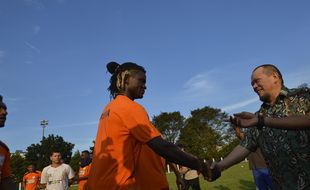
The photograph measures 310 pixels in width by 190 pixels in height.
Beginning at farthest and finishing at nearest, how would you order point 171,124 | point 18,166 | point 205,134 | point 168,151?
1. point 171,124
2. point 205,134
3. point 18,166
4. point 168,151

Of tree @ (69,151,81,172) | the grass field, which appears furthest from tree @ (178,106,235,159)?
the grass field

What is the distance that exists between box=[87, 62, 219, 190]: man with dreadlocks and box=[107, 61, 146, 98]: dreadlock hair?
289 millimetres

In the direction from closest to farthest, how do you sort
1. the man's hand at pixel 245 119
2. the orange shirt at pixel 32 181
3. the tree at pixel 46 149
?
the man's hand at pixel 245 119 < the orange shirt at pixel 32 181 < the tree at pixel 46 149

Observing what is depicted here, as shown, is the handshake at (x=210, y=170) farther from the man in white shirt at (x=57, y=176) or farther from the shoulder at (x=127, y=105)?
the man in white shirt at (x=57, y=176)

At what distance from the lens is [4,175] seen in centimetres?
574

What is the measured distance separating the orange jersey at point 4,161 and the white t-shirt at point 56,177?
17.9 feet

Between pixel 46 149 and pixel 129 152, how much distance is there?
81657mm

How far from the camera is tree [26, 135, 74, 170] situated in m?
77.4

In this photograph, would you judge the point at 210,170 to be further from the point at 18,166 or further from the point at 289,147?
the point at 18,166

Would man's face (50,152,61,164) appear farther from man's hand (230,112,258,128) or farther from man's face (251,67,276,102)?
man's hand (230,112,258,128)

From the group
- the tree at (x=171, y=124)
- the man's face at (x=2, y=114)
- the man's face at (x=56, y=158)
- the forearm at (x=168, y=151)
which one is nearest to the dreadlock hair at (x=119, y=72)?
the forearm at (x=168, y=151)

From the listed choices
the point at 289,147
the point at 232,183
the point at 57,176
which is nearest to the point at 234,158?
the point at 289,147

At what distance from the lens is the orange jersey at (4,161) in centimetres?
570

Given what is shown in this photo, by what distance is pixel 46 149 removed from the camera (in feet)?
265
